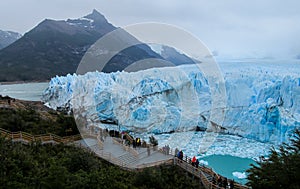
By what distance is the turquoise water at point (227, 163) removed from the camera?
12701 mm

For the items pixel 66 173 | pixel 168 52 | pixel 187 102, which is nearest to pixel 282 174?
pixel 66 173

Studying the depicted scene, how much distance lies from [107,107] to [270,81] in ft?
34.4

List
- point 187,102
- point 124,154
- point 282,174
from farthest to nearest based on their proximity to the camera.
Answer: point 187,102
point 124,154
point 282,174

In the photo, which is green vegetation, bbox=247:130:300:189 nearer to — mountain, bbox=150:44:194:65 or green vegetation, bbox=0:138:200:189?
green vegetation, bbox=0:138:200:189

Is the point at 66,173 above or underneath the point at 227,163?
above

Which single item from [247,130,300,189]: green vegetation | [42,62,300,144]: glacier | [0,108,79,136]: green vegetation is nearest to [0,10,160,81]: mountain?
[42,62,300,144]: glacier

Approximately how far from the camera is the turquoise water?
12701 mm

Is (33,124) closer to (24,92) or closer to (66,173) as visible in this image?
(66,173)

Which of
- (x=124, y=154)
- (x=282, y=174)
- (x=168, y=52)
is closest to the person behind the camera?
(x=282, y=174)

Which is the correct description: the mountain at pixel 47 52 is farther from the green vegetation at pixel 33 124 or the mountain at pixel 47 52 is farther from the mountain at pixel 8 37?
the mountain at pixel 8 37

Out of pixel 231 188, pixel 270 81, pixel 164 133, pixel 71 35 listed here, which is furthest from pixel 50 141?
pixel 71 35

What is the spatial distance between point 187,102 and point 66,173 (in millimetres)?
16147

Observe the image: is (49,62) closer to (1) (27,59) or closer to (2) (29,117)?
(1) (27,59)

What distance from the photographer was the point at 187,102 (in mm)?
20734
